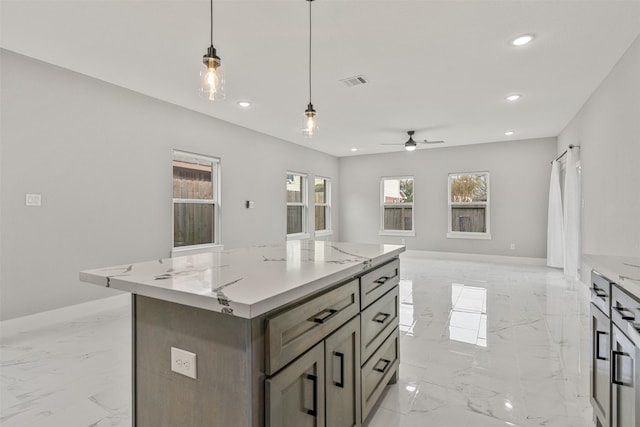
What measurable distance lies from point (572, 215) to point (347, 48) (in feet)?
14.3

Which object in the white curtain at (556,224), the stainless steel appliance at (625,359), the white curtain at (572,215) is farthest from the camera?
the white curtain at (556,224)

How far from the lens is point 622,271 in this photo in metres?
1.43

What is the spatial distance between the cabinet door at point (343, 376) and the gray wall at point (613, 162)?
2902mm

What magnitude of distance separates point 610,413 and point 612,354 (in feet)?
0.90

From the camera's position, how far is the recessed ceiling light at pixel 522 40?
2.86 m

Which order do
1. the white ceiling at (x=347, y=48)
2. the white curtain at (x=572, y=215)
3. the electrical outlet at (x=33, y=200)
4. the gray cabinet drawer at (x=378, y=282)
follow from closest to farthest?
the gray cabinet drawer at (x=378, y=282) → the white ceiling at (x=347, y=48) → the electrical outlet at (x=33, y=200) → the white curtain at (x=572, y=215)

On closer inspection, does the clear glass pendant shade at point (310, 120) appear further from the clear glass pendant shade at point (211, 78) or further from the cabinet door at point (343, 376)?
the cabinet door at point (343, 376)

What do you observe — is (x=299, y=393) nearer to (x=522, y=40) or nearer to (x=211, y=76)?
(x=211, y=76)

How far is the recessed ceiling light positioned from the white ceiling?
0.08 meters

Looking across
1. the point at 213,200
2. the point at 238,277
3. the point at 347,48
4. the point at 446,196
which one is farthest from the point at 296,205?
the point at 238,277

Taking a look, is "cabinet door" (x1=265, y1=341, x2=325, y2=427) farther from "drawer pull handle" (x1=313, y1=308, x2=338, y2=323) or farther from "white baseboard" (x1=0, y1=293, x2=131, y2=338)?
"white baseboard" (x1=0, y1=293, x2=131, y2=338)

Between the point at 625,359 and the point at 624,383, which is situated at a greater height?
the point at 625,359

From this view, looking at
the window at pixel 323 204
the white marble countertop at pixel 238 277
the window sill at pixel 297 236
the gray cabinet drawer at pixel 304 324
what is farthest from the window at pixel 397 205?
the gray cabinet drawer at pixel 304 324

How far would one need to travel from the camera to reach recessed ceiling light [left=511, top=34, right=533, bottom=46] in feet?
9.37
